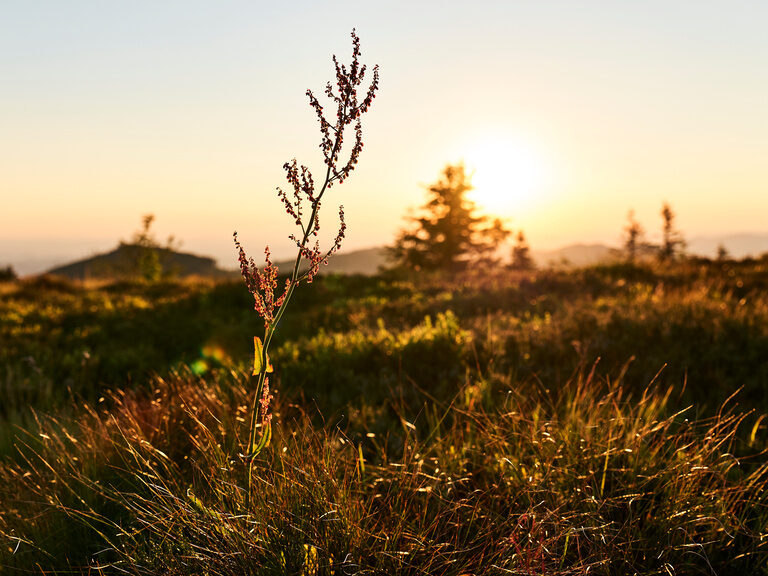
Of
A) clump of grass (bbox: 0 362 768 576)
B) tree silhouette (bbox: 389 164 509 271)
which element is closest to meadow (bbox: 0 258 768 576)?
clump of grass (bbox: 0 362 768 576)

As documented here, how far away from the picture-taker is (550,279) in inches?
517

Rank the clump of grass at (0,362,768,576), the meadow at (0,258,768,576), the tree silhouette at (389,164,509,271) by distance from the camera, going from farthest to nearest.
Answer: the tree silhouette at (389,164,509,271)
the meadow at (0,258,768,576)
the clump of grass at (0,362,768,576)

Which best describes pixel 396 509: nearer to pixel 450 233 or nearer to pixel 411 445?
pixel 411 445

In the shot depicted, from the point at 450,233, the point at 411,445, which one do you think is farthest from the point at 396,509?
the point at 450,233

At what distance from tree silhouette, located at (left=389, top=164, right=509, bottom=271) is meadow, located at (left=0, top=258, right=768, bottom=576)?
732 inches

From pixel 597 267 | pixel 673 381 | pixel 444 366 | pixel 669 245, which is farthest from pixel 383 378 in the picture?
pixel 669 245

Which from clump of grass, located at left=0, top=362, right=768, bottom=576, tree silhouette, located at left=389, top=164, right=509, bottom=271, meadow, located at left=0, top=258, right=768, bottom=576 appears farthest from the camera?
tree silhouette, located at left=389, top=164, right=509, bottom=271

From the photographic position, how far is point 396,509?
9.37ft

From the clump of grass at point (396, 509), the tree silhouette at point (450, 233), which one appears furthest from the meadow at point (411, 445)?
the tree silhouette at point (450, 233)

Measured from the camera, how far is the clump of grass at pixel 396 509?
7.93 ft

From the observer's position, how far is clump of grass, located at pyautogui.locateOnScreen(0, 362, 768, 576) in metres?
2.42

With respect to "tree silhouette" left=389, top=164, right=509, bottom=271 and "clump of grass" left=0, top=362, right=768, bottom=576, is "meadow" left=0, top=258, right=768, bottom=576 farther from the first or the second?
"tree silhouette" left=389, top=164, right=509, bottom=271

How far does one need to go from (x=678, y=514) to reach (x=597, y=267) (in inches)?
565

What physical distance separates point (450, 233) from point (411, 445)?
2659 centimetres
